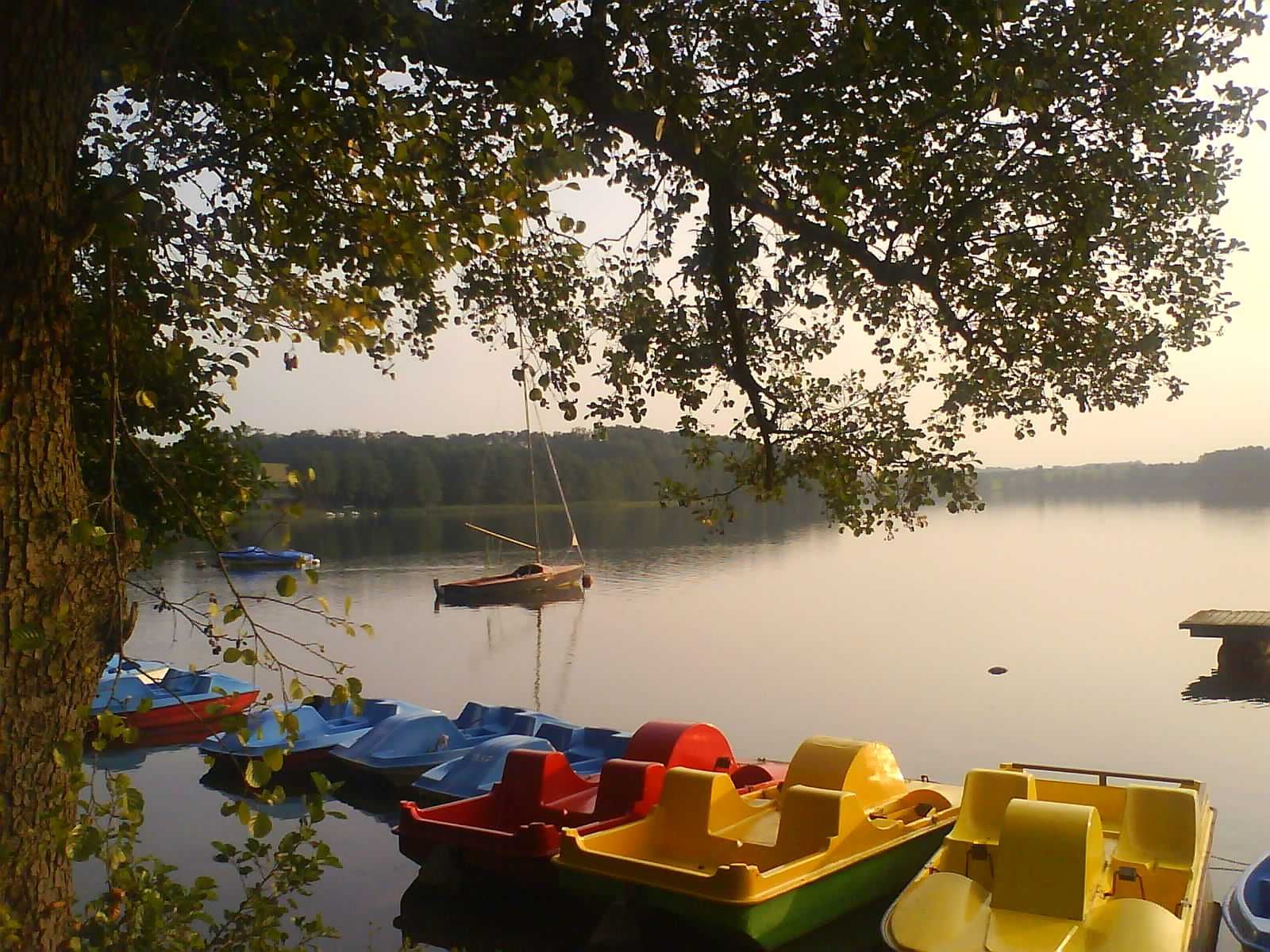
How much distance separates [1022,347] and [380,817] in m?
11.0

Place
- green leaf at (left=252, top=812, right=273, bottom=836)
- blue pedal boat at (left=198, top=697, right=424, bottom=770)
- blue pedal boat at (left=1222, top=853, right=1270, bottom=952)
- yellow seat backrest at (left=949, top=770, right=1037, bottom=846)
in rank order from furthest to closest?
1. blue pedal boat at (left=198, top=697, right=424, bottom=770)
2. yellow seat backrest at (left=949, top=770, right=1037, bottom=846)
3. blue pedal boat at (left=1222, top=853, right=1270, bottom=952)
4. green leaf at (left=252, top=812, right=273, bottom=836)

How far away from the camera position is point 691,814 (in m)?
9.47

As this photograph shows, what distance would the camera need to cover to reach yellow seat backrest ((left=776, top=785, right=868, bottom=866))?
9.06 m

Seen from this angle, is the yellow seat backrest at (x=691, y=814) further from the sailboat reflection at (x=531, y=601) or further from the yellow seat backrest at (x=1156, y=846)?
the sailboat reflection at (x=531, y=601)

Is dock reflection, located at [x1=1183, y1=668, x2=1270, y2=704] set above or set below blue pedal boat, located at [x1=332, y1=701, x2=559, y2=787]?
below

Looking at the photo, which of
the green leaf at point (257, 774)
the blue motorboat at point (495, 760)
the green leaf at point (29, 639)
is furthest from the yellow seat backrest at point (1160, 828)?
the green leaf at point (29, 639)

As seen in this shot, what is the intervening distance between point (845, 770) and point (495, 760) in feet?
14.9

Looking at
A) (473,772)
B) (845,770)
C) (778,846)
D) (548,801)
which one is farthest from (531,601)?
(778,846)

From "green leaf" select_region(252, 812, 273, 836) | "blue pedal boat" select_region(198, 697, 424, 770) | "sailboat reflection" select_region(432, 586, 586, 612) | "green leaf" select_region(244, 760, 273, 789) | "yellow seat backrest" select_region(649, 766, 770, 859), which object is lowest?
"sailboat reflection" select_region(432, 586, 586, 612)

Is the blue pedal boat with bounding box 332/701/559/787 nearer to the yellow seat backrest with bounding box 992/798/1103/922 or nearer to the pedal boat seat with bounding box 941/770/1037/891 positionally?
the pedal boat seat with bounding box 941/770/1037/891

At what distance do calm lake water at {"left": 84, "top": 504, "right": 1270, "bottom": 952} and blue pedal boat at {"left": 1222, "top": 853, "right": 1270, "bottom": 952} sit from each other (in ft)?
5.42

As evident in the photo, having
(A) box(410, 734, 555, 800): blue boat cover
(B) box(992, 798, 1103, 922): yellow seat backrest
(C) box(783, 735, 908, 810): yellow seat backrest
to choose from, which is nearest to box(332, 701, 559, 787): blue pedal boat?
(A) box(410, 734, 555, 800): blue boat cover

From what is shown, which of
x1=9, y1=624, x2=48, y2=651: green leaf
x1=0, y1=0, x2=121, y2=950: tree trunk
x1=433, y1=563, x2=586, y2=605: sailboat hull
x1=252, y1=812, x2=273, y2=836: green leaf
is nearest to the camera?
x1=9, y1=624, x2=48, y2=651: green leaf

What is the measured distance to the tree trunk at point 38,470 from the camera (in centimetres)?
318
